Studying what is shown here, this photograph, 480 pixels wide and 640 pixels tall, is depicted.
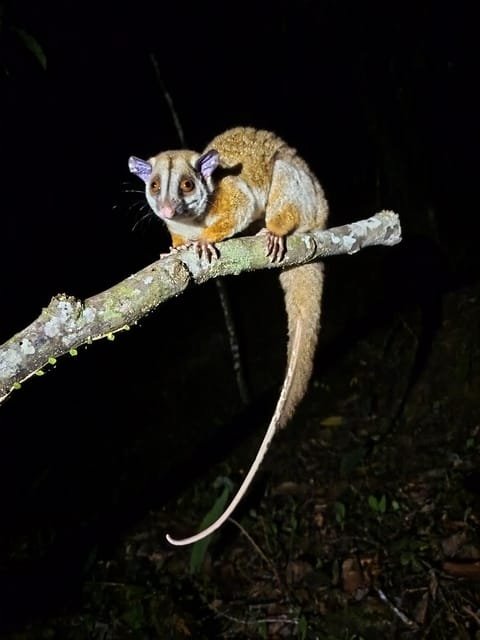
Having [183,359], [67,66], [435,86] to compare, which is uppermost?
[67,66]

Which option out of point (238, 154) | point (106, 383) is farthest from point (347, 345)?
point (238, 154)

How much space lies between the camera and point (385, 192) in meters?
7.53

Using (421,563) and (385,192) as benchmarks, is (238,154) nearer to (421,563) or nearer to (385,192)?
(421,563)

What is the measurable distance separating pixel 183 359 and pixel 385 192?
2.99 meters

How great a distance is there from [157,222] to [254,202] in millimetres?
3869

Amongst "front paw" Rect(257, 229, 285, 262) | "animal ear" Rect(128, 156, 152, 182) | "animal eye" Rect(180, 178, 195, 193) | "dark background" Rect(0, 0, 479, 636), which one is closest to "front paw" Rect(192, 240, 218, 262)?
"front paw" Rect(257, 229, 285, 262)

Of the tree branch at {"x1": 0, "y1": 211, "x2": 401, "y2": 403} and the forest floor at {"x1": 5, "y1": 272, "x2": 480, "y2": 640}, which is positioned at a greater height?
the tree branch at {"x1": 0, "y1": 211, "x2": 401, "y2": 403}

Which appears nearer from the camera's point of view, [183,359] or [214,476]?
[214,476]

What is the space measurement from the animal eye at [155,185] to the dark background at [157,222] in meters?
2.40

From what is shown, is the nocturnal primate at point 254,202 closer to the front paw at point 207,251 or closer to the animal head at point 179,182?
the animal head at point 179,182

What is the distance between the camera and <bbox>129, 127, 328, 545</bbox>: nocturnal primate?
338 cm

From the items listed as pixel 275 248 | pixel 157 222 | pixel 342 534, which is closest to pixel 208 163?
pixel 275 248

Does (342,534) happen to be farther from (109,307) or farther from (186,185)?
(109,307)

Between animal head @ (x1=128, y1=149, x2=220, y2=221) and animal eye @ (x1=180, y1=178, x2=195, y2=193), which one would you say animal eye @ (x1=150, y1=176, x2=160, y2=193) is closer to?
animal head @ (x1=128, y1=149, x2=220, y2=221)
